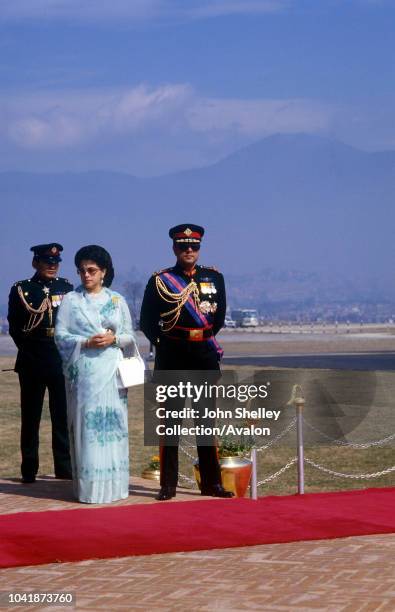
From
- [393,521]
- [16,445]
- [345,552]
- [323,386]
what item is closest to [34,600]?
[345,552]

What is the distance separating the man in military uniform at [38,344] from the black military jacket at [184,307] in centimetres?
132

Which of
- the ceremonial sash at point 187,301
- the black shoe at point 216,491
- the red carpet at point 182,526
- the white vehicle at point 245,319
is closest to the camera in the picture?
the red carpet at point 182,526

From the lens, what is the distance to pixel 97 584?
7688mm

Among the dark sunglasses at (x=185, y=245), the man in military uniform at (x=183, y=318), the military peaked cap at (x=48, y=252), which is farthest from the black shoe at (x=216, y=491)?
the military peaked cap at (x=48, y=252)

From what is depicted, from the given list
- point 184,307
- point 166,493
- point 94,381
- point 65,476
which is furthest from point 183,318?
point 65,476

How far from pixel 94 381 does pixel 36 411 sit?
57.6 inches

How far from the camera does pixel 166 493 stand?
10875mm

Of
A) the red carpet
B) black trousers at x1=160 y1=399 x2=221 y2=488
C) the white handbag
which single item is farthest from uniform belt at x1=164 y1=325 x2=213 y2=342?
the red carpet

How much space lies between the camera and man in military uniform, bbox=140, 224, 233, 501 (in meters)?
10.8

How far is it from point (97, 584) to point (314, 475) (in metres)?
7.91

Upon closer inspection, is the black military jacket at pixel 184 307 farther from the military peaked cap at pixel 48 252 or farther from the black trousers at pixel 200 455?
the military peaked cap at pixel 48 252

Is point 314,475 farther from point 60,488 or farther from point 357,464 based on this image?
point 60,488

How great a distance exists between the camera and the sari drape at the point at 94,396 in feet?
35.1

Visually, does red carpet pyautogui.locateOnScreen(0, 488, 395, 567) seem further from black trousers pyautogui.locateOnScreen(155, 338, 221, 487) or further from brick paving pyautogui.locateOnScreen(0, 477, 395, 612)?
black trousers pyautogui.locateOnScreen(155, 338, 221, 487)
